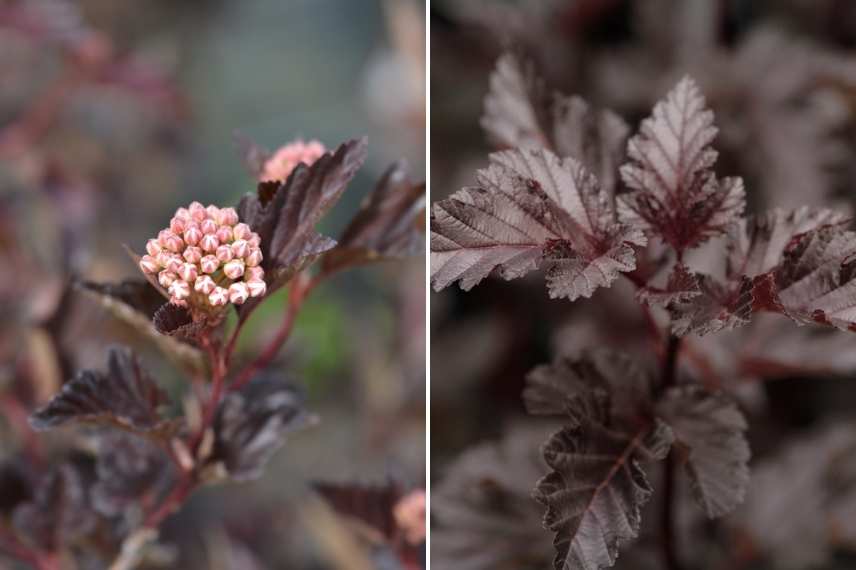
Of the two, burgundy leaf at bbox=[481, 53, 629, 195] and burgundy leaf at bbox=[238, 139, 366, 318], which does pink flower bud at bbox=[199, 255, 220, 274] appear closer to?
burgundy leaf at bbox=[238, 139, 366, 318]

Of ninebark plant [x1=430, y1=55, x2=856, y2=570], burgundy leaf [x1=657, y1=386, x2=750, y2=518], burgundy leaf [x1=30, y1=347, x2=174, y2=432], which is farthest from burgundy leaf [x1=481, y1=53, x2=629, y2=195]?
burgundy leaf [x1=30, y1=347, x2=174, y2=432]

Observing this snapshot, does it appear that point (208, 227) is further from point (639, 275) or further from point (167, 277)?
point (639, 275)

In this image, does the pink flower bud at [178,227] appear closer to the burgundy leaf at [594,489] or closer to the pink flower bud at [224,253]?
the pink flower bud at [224,253]

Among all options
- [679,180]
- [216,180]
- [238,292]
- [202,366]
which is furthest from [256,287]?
[216,180]

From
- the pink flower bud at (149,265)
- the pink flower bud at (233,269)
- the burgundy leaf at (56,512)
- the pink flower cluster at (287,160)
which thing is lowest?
the burgundy leaf at (56,512)

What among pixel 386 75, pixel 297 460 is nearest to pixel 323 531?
pixel 297 460

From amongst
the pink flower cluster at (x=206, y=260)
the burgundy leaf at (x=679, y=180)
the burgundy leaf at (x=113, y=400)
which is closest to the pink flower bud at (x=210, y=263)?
the pink flower cluster at (x=206, y=260)

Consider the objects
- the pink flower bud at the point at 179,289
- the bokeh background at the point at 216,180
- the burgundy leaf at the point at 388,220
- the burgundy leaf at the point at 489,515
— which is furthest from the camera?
the bokeh background at the point at 216,180
